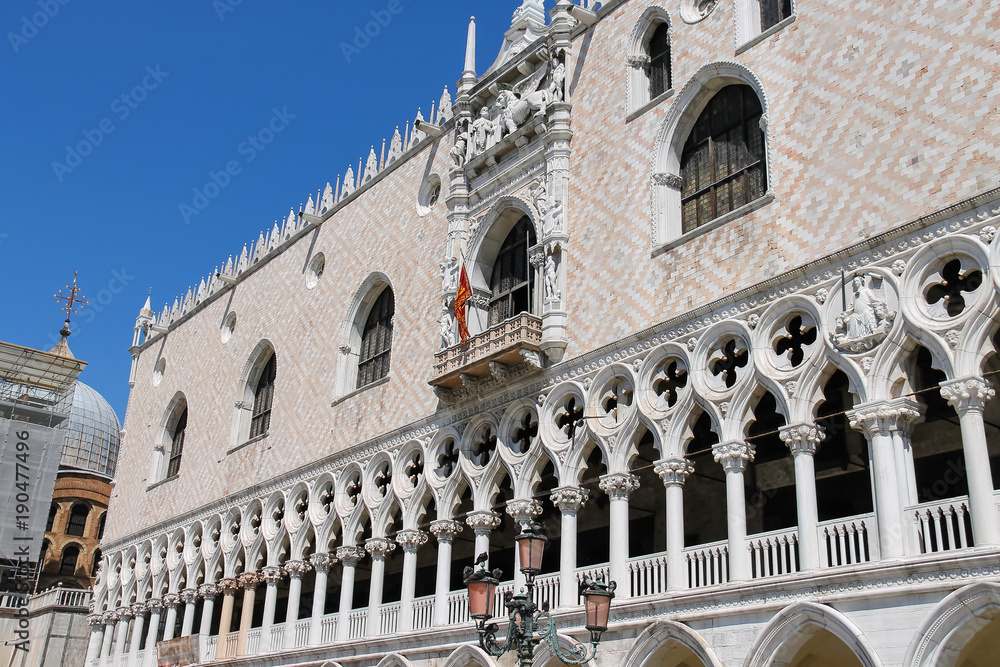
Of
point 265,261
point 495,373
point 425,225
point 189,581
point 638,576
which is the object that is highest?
point 265,261

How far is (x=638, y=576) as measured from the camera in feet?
42.4

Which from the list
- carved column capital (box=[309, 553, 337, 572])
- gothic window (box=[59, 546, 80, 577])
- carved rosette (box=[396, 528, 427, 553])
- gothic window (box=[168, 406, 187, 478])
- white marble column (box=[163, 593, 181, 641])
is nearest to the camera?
carved rosette (box=[396, 528, 427, 553])

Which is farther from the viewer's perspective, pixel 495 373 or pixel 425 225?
pixel 425 225

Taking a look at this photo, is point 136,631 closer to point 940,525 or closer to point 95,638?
point 95,638

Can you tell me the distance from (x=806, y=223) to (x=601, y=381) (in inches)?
135

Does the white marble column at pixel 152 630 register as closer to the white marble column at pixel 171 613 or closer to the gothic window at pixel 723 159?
the white marble column at pixel 171 613

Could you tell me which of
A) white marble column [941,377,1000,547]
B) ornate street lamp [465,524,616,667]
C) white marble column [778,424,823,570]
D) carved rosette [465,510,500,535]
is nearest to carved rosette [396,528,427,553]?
carved rosette [465,510,500,535]

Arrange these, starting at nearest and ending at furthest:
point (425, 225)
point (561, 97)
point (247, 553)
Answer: point (561, 97) → point (425, 225) → point (247, 553)

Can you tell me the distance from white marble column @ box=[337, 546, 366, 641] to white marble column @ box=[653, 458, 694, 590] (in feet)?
23.1

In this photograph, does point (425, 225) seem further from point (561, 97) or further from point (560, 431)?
point (560, 431)

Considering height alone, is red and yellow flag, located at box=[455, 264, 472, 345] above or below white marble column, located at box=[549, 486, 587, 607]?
above

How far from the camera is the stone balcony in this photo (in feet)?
49.3

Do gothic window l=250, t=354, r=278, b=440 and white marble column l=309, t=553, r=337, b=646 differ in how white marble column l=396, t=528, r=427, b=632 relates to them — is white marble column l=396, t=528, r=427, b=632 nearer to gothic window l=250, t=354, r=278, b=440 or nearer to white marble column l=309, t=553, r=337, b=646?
white marble column l=309, t=553, r=337, b=646

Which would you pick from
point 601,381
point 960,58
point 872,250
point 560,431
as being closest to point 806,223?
point 872,250
